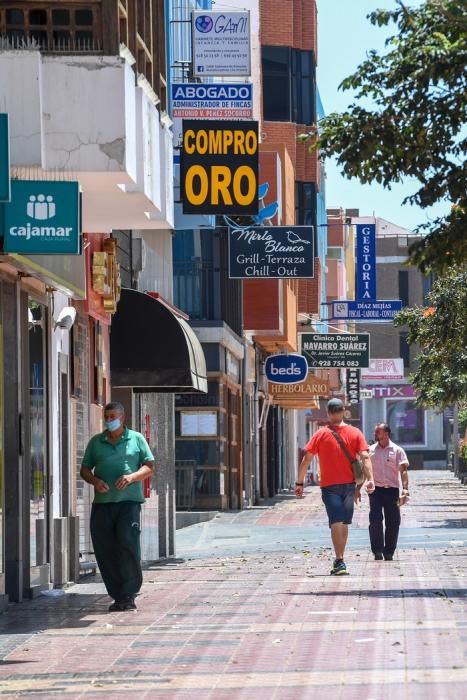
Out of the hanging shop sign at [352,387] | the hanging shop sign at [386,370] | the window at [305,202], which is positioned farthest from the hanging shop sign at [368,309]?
the hanging shop sign at [386,370]

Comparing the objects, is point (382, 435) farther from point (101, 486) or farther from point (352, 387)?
point (352, 387)

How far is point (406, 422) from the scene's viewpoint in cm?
12269

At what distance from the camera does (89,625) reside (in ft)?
43.4

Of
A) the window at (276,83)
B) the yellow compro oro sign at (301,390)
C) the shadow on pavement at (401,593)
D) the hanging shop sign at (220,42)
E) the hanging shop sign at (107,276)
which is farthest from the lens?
the window at (276,83)

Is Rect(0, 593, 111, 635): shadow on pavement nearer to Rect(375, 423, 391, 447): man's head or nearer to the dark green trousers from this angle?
the dark green trousers

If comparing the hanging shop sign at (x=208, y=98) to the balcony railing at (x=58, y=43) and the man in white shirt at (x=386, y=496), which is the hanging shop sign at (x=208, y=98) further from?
the balcony railing at (x=58, y=43)

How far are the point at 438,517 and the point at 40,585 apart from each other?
64.0 feet

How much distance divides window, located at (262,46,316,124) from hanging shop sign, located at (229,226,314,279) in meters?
27.5

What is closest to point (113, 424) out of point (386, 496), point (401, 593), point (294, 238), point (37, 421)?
point (37, 421)

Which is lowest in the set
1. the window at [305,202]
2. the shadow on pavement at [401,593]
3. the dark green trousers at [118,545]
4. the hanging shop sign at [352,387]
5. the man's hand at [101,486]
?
the shadow on pavement at [401,593]

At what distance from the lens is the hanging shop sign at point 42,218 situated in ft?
41.0

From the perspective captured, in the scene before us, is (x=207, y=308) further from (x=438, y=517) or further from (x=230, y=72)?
(x=230, y=72)

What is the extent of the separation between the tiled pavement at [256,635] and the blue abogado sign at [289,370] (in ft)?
88.5

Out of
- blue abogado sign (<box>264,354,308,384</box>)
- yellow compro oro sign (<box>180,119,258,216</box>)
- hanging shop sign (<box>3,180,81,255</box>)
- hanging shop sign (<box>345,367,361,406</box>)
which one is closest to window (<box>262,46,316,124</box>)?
blue abogado sign (<box>264,354,308,384</box>)
